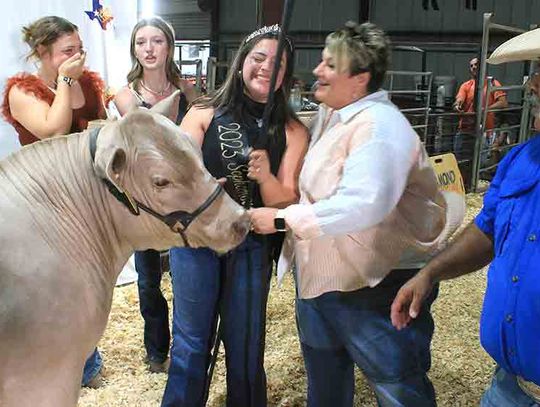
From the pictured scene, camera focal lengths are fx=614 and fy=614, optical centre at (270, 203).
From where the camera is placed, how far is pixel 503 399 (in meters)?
1.39

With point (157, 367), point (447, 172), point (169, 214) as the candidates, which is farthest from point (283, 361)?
point (447, 172)

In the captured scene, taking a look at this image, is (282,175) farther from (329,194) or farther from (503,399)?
(503,399)

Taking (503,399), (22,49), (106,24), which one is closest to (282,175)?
(503,399)

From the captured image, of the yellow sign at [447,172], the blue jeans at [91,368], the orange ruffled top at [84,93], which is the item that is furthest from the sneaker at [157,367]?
the yellow sign at [447,172]

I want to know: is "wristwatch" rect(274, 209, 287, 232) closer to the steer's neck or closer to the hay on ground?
the steer's neck

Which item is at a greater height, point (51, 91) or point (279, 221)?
point (51, 91)

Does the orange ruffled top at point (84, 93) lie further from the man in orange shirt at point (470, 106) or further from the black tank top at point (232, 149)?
the man in orange shirt at point (470, 106)

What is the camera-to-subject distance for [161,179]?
4.34 ft

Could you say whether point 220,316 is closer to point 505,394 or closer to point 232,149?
point 232,149

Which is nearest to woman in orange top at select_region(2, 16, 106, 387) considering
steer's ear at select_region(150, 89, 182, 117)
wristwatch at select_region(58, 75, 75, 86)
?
wristwatch at select_region(58, 75, 75, 86)

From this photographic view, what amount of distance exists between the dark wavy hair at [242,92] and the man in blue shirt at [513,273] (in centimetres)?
71

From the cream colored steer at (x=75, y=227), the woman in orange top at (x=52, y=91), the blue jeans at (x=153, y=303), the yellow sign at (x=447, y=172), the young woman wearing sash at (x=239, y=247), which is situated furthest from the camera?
the yellow sign at (x=447, y=172)

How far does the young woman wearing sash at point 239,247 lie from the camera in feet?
6.07

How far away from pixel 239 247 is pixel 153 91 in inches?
38.4
